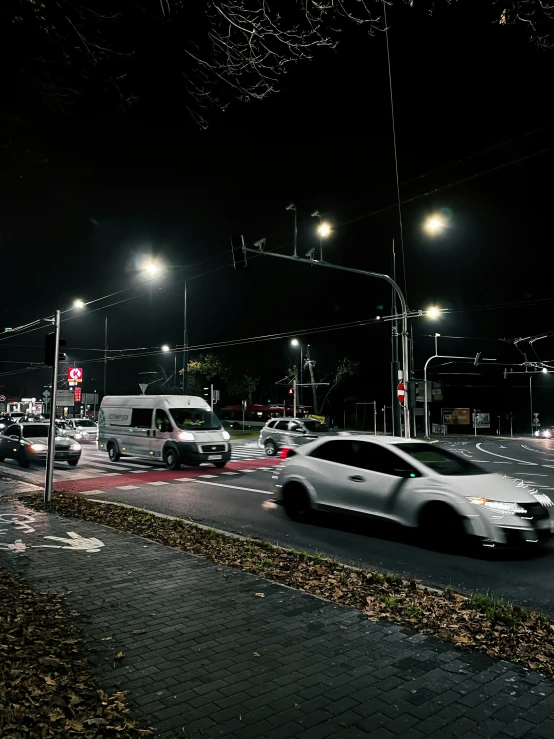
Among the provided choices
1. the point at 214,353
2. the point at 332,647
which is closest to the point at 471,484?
the point at 332,647

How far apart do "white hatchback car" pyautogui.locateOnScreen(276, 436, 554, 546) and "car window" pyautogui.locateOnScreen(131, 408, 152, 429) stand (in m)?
10.3

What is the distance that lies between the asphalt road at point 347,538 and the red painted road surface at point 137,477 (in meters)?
0.34

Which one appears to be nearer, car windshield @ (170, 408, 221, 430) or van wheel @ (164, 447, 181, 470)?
van wheel @ (164, 447, 181, 470)

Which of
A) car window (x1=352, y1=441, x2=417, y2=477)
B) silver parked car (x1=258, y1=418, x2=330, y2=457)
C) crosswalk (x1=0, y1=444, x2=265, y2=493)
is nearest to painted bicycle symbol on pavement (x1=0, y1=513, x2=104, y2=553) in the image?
car window (x1=352, y1=441, x2=417, y2=477)

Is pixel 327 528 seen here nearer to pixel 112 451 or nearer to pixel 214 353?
pixel 112 451

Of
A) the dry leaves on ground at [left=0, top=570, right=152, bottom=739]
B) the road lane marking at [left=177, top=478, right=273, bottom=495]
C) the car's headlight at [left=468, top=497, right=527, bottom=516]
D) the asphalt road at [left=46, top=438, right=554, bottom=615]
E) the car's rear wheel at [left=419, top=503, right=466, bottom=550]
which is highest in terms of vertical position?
the car's headlight at [left=468, top=497, right=527, bottom=516]

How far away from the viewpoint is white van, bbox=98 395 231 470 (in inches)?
720

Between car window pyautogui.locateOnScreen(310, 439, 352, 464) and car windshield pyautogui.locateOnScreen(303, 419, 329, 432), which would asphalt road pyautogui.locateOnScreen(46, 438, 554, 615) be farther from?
car windshield pyautogui.locateOnScreen(303, 419, 329, 432)

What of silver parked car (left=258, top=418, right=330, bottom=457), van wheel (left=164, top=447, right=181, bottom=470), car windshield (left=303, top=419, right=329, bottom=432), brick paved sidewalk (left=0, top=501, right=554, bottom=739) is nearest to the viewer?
brick paved sidewalk (left=0, top=501, right=554, bottom=739)

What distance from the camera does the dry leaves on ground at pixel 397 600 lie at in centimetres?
456

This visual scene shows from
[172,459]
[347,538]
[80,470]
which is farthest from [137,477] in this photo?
[347,538]

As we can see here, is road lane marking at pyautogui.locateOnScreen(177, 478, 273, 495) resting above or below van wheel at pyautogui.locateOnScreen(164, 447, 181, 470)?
below

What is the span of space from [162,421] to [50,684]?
612 inches

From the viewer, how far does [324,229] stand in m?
16.0
